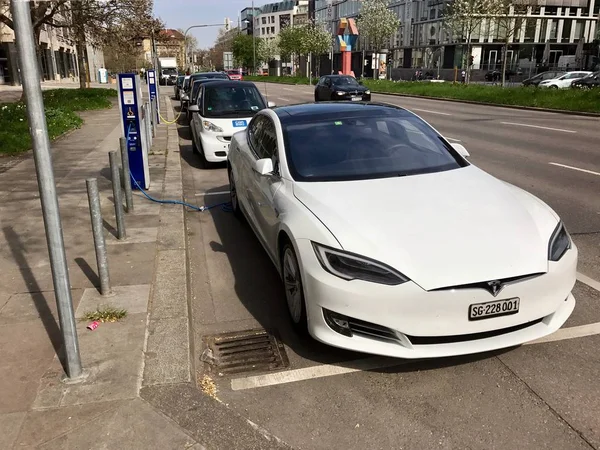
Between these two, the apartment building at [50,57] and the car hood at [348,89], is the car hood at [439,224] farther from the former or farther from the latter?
the apartment building at [50,57]

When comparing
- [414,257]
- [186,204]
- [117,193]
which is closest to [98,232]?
[117,193]

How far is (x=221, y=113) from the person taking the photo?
11359 millimetres

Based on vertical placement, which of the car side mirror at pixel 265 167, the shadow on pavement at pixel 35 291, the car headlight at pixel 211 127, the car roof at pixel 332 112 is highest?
the car roof at pixel 332 112

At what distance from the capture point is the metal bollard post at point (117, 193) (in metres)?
5.61

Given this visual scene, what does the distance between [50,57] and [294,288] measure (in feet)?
199

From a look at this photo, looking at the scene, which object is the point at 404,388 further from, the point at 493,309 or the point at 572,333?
the point at 572,333

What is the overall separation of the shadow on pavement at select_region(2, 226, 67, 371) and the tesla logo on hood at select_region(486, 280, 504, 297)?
2555mm

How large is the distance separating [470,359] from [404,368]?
45 centimetres

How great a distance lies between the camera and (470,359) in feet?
12.0

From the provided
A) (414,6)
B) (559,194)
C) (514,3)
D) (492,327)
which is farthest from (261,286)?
(414,6)

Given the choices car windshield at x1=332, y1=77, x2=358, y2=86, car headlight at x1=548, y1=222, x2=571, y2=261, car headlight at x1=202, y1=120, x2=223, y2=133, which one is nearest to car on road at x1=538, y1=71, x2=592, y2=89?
car windshield at x1=332, y1=77, x2=358, y2=86

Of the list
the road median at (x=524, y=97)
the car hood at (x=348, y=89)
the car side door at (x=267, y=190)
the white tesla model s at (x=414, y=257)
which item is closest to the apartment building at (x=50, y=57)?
the car hood at (x=348, y=89)

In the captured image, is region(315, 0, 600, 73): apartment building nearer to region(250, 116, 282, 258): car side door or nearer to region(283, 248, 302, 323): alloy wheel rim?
Result: region(250, 116, 282, 258): car side door

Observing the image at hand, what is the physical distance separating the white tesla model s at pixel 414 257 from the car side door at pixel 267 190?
0.13ft
